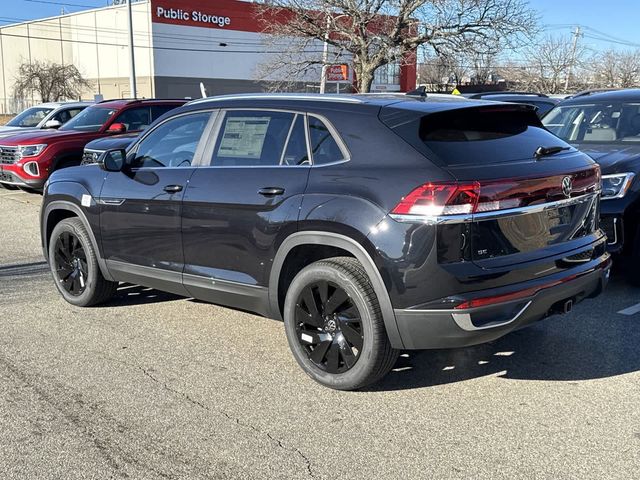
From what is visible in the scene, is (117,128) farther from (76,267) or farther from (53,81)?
(53,81)

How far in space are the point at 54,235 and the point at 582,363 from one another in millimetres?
4591

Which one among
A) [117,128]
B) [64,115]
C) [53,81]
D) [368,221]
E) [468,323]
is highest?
[53,81]

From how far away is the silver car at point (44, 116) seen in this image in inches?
617

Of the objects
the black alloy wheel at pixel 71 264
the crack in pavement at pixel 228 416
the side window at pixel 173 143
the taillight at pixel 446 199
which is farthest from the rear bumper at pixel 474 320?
the black alloy wheel at pixel 71 264

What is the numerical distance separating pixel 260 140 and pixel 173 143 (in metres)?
0.98

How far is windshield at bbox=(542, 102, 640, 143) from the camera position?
7.27m

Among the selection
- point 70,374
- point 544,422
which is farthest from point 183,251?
point 544,422

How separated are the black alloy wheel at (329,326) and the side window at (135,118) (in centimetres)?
943

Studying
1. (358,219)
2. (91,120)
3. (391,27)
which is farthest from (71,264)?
(391,27)

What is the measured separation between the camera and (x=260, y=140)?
4.67 meters

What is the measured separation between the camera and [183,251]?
497 centimetres

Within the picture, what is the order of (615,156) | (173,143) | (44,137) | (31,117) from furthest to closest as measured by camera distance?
(31,117)
(44,137)
(615,156)
(173,143)

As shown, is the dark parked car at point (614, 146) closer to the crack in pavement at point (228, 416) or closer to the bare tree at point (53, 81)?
the crack in pavement at point (228, 416)

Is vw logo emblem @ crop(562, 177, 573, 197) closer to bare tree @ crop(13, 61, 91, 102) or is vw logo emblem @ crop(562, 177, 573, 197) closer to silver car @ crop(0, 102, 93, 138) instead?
silver car @ crop(0, 102, 93, 138)
